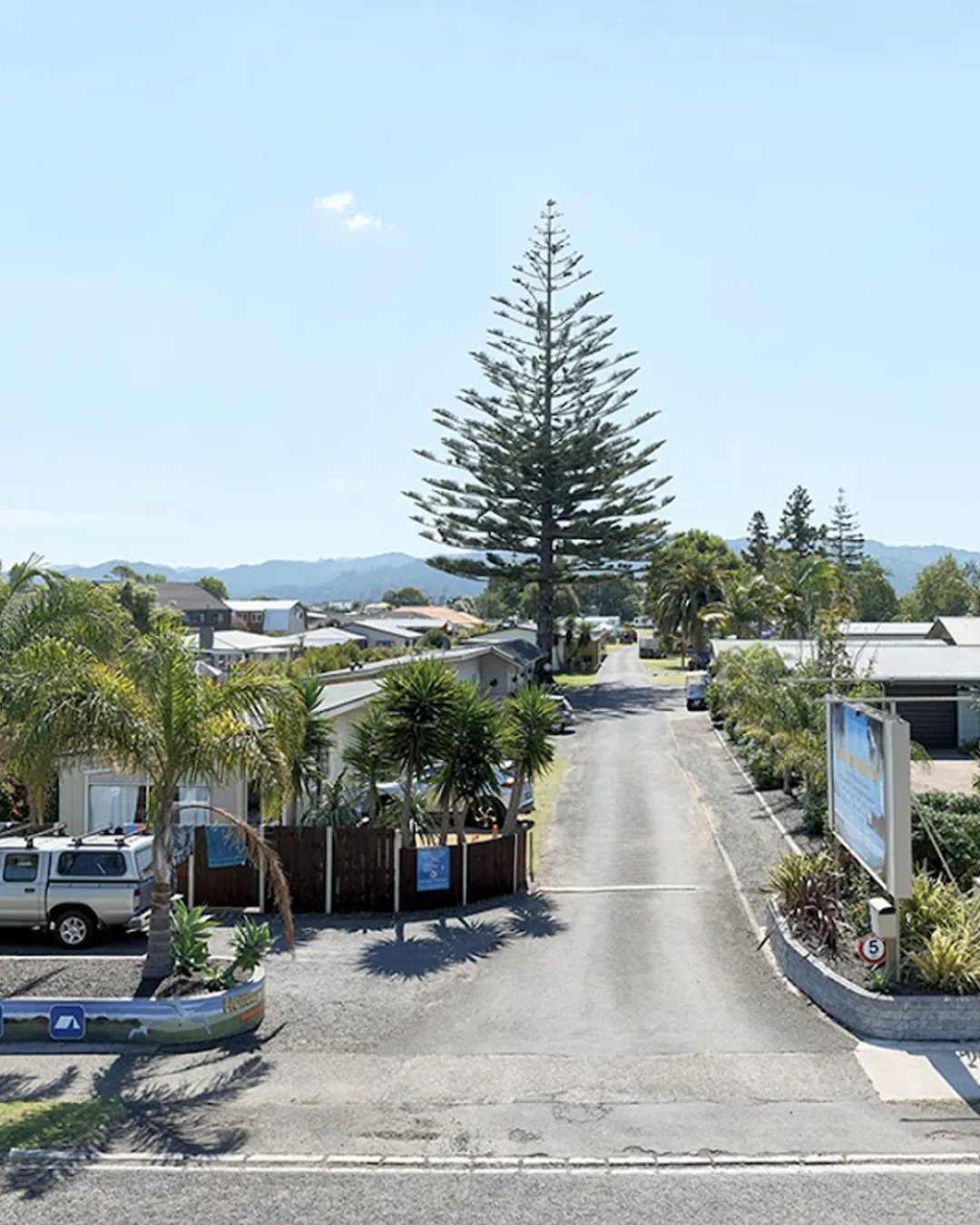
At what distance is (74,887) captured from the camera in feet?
53.6

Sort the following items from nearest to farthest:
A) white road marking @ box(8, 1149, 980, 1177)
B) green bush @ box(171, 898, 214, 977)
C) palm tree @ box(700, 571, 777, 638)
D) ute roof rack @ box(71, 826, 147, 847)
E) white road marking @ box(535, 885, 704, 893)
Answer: white road marking @ box(8, 1149, 980, 1177) → green bush @ box(171, 898, 214, 977) → ute roof rack @ box(71, 826, 147, 847) → white road marking @ box(535, 885, 704, 893) → palm tree @ box(700, 571, 777, 638)

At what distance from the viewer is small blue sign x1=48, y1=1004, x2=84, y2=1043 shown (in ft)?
39.6

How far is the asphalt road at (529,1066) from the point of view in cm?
936

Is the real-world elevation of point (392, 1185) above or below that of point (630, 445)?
below

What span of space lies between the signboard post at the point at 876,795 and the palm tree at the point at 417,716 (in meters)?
6.49

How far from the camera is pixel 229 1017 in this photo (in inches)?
486

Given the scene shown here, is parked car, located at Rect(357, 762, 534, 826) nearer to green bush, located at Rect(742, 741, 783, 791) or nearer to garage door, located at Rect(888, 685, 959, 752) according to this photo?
green bush, located at Rect(742, 741, 783, 791)

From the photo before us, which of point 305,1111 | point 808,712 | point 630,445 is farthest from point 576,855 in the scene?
point 630,445

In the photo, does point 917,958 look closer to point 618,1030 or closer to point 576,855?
point 618,1030

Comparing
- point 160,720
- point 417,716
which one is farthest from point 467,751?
point 160,720

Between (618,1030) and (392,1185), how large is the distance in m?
4.37

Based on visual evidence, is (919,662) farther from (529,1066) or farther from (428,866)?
(529,1066)

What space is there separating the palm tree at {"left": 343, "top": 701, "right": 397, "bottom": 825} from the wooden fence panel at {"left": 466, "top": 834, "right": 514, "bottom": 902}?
211 centimetres

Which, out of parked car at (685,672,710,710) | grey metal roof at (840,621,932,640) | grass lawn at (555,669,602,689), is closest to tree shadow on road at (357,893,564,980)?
grey metal roof at (840,621,932,640)
